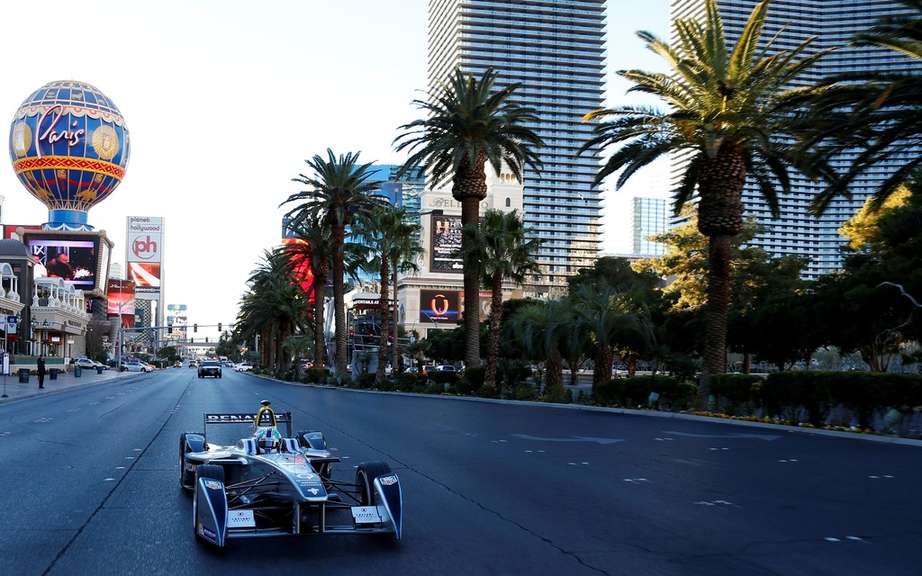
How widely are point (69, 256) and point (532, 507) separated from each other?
13436cm

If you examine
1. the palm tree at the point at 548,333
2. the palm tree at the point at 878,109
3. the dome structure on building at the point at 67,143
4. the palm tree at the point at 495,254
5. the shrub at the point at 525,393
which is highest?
the dome structure on building at the point at 67,143

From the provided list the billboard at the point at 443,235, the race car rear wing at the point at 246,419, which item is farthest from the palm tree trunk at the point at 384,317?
the billboard at the point at 443,235

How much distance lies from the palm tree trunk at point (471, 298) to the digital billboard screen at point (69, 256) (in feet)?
330

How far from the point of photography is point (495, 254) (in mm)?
44594

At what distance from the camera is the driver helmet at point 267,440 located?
10.2 metres

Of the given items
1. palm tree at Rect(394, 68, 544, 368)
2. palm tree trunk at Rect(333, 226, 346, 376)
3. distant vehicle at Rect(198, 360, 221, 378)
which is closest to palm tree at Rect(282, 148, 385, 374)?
palm tree trunk at Rect(333, 226, 346, 376)

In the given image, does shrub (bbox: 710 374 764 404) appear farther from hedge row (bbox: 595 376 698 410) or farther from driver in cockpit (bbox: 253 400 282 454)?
driver in cockpit (bbox: 253 400 282 454)

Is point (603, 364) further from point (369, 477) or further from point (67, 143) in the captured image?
point (67, 143)

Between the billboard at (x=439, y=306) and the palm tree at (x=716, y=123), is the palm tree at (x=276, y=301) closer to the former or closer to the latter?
the palm tree at (x=716, y=123)

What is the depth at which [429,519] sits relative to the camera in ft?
33.2

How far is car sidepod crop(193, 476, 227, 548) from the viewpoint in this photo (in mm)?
8070

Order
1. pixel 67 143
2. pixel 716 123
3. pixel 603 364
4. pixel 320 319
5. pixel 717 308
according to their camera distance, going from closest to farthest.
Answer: pixel 716 123 → pixel 717 308 → pixel 603 364 → pixel 320 319 → pixel 67 143

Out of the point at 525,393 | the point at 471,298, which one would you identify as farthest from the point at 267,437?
the point at 471,298

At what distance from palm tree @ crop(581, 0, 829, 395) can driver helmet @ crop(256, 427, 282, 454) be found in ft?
68.9
